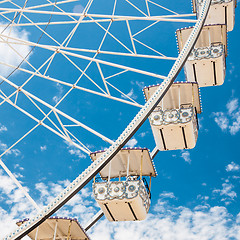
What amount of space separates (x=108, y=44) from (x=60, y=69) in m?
5.52

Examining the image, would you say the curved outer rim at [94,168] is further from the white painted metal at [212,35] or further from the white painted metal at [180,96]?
the white painted metal at [212,35]

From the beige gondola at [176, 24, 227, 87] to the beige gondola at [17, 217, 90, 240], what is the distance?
18.6 feet

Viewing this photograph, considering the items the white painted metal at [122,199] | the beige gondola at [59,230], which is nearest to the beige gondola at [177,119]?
the white painted metal at [122,199]

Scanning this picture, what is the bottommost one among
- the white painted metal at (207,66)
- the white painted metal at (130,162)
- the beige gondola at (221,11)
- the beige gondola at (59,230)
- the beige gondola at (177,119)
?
the beige gondola at (59,230)

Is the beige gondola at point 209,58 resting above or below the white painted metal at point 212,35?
below

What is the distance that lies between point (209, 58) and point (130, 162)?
4042 millimetres

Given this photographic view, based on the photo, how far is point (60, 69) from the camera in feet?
122

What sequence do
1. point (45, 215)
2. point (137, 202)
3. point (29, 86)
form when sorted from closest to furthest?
point (45, 215) → point (137, 202) → point (29, 86)

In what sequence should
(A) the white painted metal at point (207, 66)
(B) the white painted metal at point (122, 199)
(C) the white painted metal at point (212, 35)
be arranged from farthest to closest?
(C) the white painted metal at point (212, 35) < (A) the white painted metal at point (207, 66) < (B) the white painted metal at point (122, 199)

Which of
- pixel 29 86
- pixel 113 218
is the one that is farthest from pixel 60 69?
pixel 113 218

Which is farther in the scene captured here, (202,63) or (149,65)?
(149,65)

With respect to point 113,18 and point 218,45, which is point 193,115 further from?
point 113,18

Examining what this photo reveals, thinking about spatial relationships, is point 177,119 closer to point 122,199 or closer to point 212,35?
point 122,199

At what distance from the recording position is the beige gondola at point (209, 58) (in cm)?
1531
